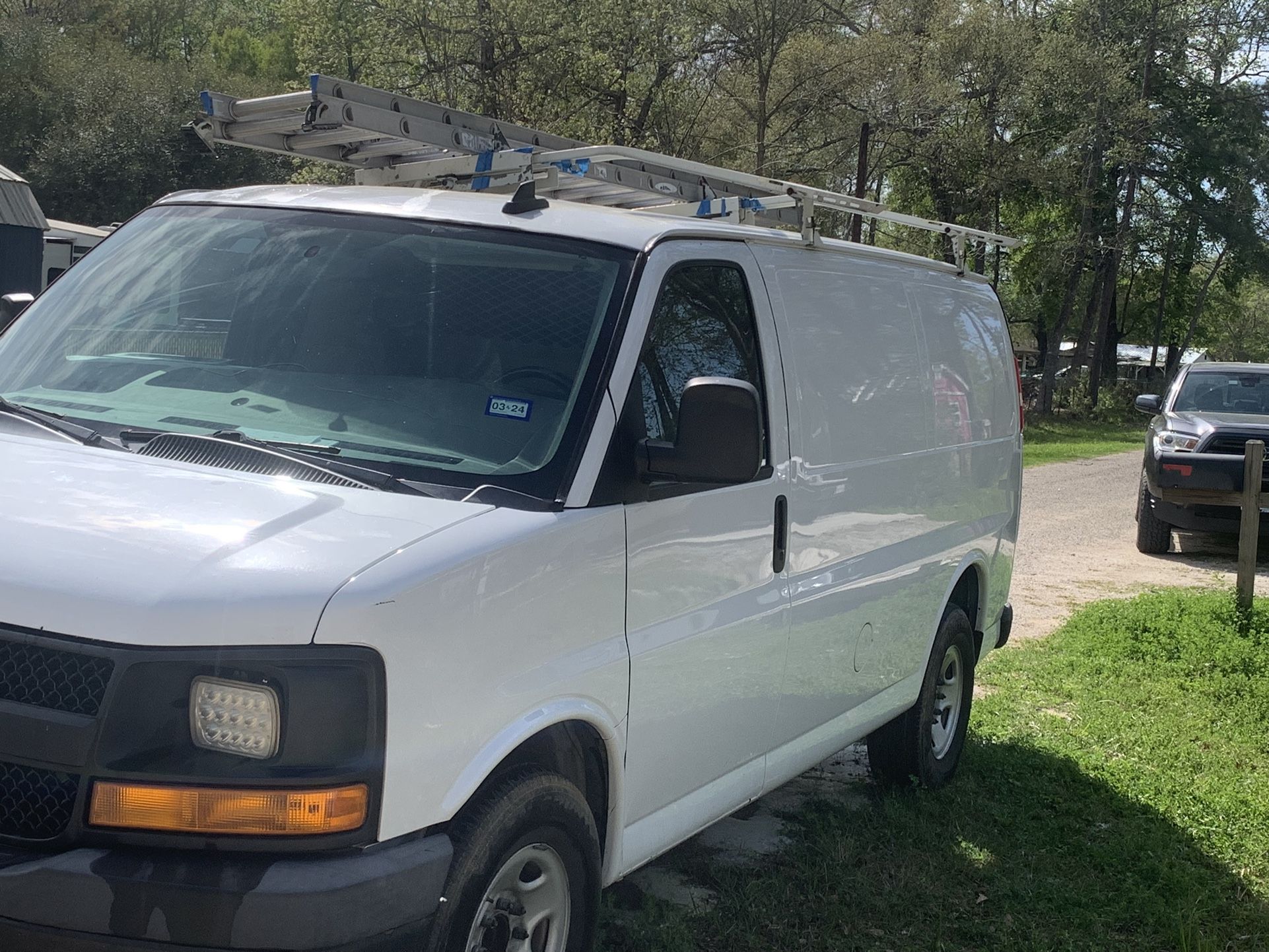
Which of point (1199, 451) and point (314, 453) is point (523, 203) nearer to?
point (314, 453)

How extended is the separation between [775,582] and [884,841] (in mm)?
1648

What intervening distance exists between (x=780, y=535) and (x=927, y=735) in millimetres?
2030

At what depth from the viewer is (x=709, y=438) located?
334 centimetres

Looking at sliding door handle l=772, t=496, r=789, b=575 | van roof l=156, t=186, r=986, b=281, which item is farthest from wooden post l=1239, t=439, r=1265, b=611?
sliding door handle l=772, t=496, r=789, b=575

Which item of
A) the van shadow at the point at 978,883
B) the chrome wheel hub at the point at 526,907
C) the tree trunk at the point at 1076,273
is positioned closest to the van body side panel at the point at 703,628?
the chrome wheel hub at the point at 526,907

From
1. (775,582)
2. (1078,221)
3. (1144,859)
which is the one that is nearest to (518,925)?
(775,582)

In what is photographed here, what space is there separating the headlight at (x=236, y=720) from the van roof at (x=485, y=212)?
5.53 ft

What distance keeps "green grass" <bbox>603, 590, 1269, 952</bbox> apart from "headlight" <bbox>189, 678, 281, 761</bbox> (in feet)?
6.39

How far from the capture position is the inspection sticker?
342cm

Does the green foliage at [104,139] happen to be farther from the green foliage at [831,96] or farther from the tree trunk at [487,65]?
the tree trunk at [487,65]

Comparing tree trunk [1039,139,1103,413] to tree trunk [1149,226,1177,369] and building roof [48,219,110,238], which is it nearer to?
tree trunk [1149,226,1177,369]

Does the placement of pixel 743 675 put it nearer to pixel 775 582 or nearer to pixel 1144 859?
pixel 775 582

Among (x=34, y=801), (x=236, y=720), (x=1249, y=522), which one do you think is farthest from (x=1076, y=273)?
(x=34, y=801)

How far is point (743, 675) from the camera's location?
4.05 m
